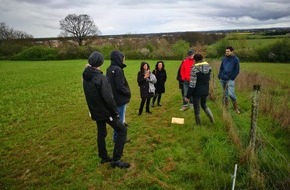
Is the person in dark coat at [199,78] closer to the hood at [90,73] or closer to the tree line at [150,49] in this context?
the hood at [90,73]

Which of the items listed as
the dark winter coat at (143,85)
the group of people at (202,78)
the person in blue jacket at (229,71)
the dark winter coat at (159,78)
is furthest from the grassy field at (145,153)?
the dark winter coat at (159,78)

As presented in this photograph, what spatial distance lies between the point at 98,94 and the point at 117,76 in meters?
0.96

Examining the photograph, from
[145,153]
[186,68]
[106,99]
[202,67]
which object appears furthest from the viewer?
[186,68]

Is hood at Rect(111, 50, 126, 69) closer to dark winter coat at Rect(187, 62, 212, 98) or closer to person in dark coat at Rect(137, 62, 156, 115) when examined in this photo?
dark winter coat at Rect(187, 62, 212, 98)

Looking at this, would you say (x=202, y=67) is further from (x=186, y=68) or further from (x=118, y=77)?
(x=186, y=68)

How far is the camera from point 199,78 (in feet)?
22.0

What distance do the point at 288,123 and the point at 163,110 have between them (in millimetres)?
4394

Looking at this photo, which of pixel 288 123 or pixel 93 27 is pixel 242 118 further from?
pixel 93 27

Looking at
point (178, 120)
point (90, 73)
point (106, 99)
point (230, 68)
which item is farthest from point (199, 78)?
point (90, 73)

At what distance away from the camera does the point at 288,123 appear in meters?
7.34

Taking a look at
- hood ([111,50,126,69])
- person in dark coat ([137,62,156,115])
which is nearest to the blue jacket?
person in dark coat ([137,62,156,115])

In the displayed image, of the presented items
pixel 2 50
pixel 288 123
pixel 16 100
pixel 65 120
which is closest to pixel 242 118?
pixel 288 123

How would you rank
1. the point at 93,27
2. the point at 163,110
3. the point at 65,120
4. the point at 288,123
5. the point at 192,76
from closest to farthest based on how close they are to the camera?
the point at 192,76, the point at 288,123, the point at 65,120, the point at 163,110, the point at 93,27

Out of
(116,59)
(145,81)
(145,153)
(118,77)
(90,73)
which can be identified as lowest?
(145,153)
